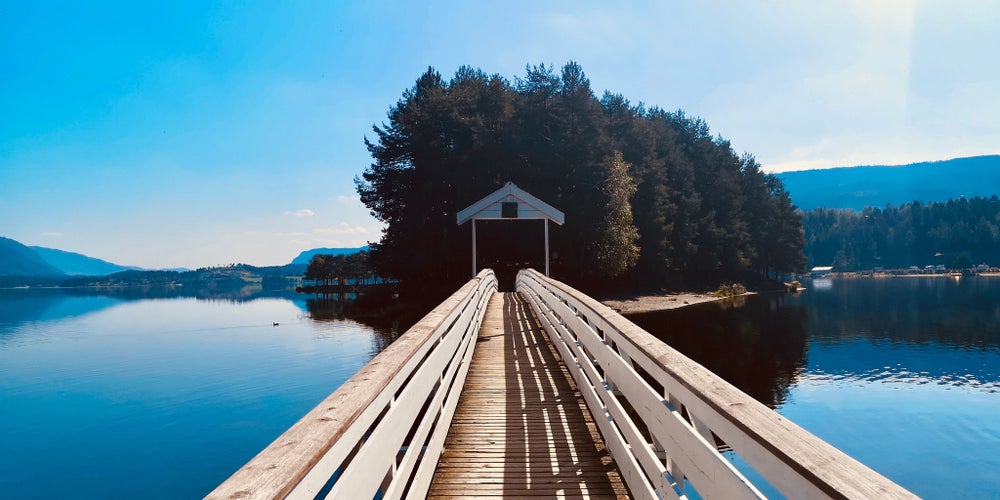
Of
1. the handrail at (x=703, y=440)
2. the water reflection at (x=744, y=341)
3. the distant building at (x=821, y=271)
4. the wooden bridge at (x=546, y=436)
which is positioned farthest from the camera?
the distant building at (x=821, y=271)

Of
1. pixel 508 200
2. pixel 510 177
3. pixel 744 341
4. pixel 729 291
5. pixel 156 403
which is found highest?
pixel 510 177

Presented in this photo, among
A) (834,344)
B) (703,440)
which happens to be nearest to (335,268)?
(834,344)

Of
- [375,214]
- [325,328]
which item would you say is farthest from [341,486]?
[375,214]

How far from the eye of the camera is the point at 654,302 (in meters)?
40.2

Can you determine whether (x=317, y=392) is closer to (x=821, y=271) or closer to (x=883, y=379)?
(x=883, y=379)

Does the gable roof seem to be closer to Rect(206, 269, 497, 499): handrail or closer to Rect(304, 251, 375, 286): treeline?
Rect(206, 269, 497, 499): handrail

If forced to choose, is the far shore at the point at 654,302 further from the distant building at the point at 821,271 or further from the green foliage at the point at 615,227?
the distant building at the point at 821,271

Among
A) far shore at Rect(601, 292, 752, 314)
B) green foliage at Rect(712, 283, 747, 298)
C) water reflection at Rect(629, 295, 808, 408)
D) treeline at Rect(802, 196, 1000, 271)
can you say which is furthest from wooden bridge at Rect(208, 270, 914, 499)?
treeline at Rect(802, 196, 1000, 271)

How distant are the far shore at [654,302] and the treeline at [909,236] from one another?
110042 millimetres

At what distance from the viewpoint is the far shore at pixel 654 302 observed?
35594 millimetres

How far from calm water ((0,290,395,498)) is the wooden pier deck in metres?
8.25

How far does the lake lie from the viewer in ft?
38.7

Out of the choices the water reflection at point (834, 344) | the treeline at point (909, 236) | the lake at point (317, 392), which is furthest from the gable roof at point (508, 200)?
the treeline at point (909, 236)

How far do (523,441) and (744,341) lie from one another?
2134cm
